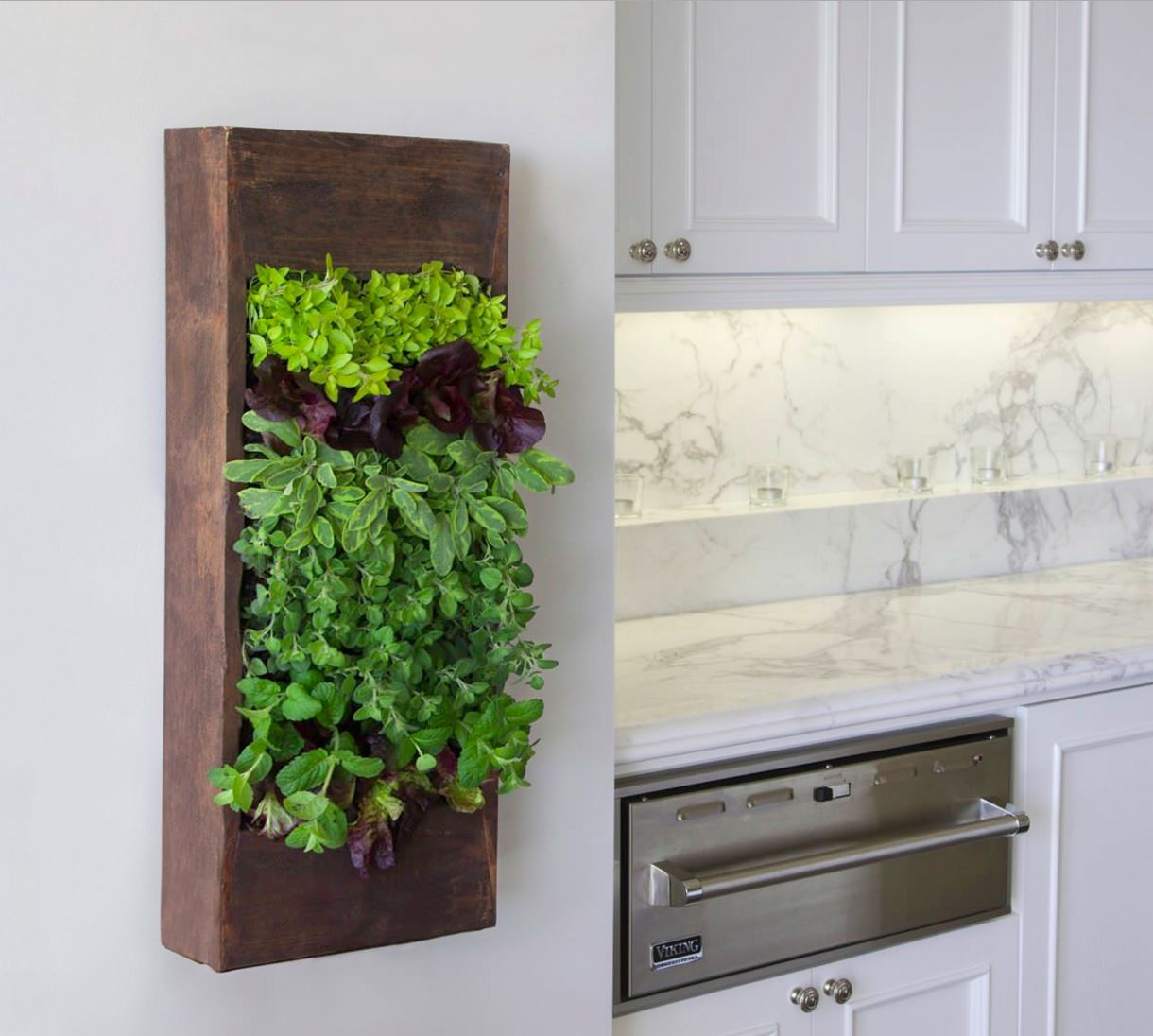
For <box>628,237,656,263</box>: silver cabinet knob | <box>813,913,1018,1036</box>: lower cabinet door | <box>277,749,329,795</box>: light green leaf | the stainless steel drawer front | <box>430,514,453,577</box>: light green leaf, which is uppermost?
<box>628,237,656,263</box>: silver cabinet knob

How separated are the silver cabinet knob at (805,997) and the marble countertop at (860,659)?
31 centimetres

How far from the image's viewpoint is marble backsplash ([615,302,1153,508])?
241 centimetres

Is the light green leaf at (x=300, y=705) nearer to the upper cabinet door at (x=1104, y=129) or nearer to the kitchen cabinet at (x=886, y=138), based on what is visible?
the kitchen cabinet at (x=886, y=138)

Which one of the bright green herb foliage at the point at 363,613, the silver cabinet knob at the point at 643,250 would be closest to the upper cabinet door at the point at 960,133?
the silver cabinet knob at the point at 643,250

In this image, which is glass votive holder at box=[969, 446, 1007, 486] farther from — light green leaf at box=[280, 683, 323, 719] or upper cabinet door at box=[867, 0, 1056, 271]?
light green leaf at box=[280, 683, 323, 719]

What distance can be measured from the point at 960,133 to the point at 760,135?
0.38m

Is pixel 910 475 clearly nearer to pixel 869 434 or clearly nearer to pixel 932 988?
pixel 869 434

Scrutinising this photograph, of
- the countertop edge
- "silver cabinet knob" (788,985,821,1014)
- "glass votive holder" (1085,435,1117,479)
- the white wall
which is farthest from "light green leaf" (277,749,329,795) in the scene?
"glass votive holder" (1085,435,1117,479)

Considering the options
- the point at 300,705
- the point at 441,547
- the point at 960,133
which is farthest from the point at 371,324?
the point at 960,133

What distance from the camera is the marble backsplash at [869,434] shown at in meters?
2.40

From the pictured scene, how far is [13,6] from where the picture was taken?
3.97ft

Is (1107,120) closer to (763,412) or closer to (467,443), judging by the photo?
(763,412)

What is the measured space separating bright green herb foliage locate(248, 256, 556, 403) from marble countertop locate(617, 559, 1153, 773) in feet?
1.84

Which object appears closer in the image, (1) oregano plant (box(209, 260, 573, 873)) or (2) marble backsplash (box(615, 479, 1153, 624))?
(1) oregano plant (box(209, 260, 573, 873))
